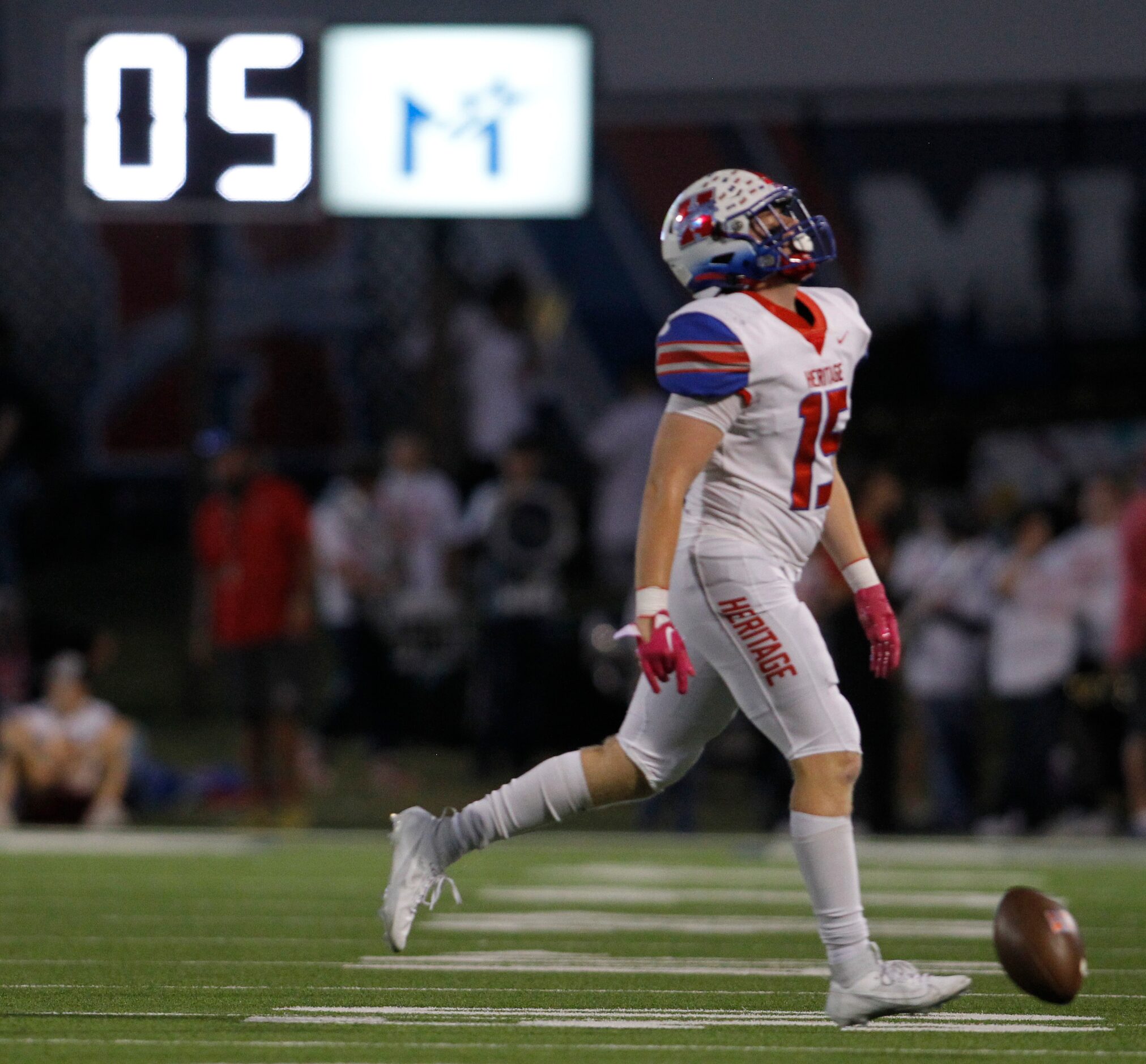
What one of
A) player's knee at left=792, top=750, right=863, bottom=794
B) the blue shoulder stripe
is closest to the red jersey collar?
the blue shoulder stripe

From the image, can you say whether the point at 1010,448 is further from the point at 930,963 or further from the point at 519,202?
the point at 930,963

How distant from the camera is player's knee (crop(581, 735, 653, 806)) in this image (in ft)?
16.5

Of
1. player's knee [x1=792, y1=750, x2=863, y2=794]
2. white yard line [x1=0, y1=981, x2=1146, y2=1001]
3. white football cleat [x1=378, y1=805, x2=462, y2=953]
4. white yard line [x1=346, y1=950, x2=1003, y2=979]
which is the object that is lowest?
white yard line [x1=346, y1=950, x2=1003, y2=979]

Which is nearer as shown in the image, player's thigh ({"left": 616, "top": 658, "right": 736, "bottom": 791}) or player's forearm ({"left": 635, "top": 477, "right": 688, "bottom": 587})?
player's forearm ({"left": 635, "top": 477, "right": 688, "bottom": 587})

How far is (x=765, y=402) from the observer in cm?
487

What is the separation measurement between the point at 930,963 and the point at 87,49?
24.3 feet

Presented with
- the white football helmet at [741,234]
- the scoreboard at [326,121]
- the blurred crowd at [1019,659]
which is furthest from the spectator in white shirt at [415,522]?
the white football helmet at [741,234]

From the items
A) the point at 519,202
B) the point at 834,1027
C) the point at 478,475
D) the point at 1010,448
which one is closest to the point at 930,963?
the point at 834,1027

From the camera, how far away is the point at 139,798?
36.9 ft

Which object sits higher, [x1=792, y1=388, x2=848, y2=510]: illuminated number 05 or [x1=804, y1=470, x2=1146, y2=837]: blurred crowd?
[x1=792, y1=388, x2=848, y2=510]: illuminated number 05

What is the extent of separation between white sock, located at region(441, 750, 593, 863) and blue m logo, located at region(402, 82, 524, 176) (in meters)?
7.82

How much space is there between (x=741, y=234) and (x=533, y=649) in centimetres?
684

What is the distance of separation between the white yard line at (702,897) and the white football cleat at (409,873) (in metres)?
2.50

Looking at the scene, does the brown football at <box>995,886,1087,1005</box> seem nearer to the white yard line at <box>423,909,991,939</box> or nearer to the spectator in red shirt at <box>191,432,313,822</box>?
the white yard line at <box>423,909,991,939</box>
